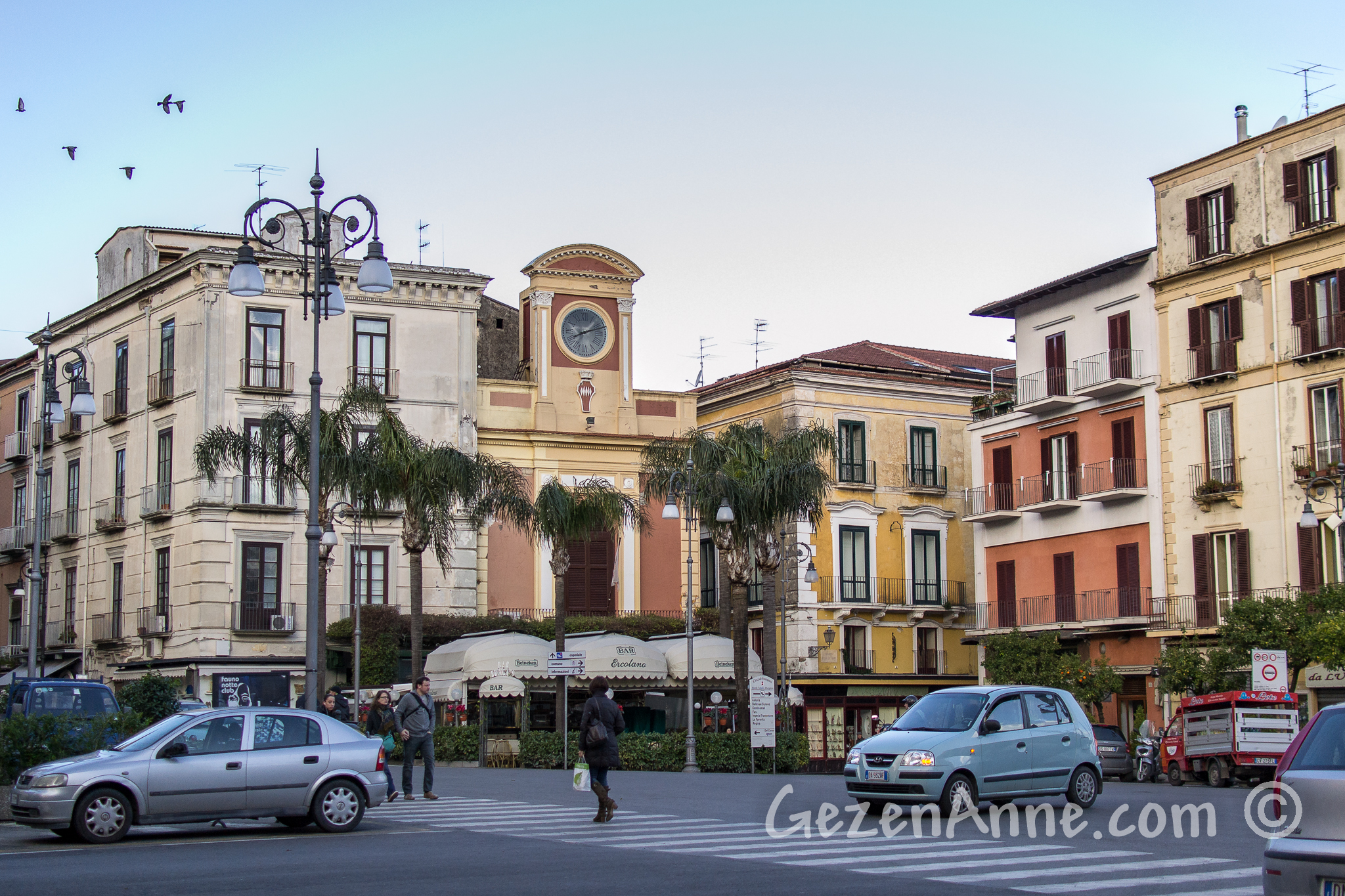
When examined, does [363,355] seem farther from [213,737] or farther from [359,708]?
[213,737]

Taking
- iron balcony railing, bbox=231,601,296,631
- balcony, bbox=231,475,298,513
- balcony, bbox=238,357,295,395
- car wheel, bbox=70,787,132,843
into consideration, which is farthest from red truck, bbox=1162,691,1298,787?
balcony, bbox=238,357,295,395

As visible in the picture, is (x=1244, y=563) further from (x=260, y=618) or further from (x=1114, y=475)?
(x=260, y=618)

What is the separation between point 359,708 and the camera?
151ft

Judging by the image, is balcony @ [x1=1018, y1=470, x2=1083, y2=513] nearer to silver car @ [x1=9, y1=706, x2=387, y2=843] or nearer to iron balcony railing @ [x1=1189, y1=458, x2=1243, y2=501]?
iron balcony railing @ [x1=1189, y1=458, x2=1243, y2=501]

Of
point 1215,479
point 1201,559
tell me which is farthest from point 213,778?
point 1201,559

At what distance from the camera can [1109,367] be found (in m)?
48.6

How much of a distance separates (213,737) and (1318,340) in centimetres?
3254

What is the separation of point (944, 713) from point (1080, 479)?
100 ft

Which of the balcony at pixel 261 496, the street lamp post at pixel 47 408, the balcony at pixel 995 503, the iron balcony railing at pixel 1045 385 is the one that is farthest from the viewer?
the balcony at pixel 995 503

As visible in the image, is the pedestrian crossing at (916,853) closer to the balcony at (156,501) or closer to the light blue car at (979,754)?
the light blue car at (979,754)

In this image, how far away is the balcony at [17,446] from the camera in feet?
204

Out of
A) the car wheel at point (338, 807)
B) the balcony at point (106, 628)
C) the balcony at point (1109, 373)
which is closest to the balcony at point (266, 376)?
the balcony at point (106, 628)

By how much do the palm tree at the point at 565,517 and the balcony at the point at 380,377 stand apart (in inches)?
450

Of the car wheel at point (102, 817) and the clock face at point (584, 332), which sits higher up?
the clock face at point (584, 332)
